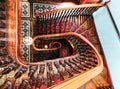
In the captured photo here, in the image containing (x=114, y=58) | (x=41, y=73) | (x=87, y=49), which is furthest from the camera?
(x=87, y=49)

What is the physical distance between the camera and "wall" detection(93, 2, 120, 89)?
3.52 meters

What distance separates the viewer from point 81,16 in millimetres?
4656

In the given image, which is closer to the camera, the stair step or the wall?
the stair step

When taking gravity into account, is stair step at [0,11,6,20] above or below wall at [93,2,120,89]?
above

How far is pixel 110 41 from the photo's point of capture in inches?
148

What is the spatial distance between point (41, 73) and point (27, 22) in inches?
74.1

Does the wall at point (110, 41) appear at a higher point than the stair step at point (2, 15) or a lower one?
lower

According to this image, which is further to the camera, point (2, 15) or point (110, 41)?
point (110, 41)

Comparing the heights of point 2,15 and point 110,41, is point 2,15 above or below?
above

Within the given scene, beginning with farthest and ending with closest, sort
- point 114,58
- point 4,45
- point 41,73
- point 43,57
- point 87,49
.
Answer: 1. point 43,57
2. point 87,49
3. point 114,58
4. point 4,45
5. point 41,73

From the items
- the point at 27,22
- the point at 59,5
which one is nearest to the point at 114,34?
the point at 59,5

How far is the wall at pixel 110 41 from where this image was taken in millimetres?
3518

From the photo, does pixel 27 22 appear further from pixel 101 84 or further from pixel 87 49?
pixel 101 84

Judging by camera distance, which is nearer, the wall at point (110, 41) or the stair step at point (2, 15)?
the stair step at point (2, 15)
